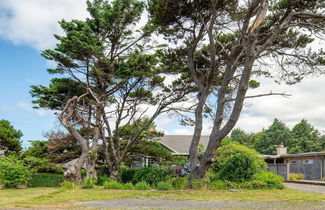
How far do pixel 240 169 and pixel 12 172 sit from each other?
1181 centimetres

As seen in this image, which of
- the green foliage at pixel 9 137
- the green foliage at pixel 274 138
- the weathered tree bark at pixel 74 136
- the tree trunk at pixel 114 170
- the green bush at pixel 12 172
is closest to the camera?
the weathered tree bark at pixel 74 136

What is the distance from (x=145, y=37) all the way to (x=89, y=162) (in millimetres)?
8152

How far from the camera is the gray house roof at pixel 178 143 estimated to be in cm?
2817

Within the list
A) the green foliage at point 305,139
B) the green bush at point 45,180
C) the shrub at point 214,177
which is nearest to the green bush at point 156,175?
the shrub at point 214,177

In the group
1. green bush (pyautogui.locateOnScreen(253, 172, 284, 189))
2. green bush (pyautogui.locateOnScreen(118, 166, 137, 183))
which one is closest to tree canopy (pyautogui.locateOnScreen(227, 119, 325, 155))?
green bush (pyautogui.locateOnScreen(118, 166, 137, 183))

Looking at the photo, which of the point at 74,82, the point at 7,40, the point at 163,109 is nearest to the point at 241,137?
the point at 163,109

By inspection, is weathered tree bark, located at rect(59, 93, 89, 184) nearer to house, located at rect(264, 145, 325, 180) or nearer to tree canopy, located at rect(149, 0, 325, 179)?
tree canopy, located at rect(149, 0, 325, 179)

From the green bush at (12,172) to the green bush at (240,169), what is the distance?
10683 millimetres

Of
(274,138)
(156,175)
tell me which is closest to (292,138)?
(274,138)

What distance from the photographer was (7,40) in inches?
538

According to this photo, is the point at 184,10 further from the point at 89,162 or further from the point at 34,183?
the point at 34,183

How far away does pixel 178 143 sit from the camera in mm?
30156

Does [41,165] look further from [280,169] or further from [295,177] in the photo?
[295,177]

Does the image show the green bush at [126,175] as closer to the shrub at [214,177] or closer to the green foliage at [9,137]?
the shrub at [214,177]
